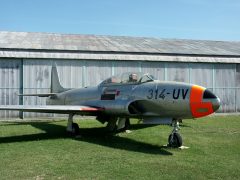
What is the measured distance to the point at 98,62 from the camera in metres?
22.4

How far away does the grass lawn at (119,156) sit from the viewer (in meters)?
7.32

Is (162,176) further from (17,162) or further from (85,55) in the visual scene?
(85,55)

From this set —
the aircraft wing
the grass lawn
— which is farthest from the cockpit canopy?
the grass lawn

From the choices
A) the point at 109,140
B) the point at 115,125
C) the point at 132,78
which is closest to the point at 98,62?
the point at 115,125

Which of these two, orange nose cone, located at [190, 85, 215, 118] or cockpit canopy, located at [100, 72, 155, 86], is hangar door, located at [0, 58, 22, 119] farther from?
orange nose cone, located at [190, 85, 215, 118]

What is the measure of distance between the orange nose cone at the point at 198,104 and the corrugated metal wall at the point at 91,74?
1261 centimetres

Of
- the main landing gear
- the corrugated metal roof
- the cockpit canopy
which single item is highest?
the corrugated metal roof

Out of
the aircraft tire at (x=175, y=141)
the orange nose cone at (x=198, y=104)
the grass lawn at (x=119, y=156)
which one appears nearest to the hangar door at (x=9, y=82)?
the grass lawn at (x=119, y=156)

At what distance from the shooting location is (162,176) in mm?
7105

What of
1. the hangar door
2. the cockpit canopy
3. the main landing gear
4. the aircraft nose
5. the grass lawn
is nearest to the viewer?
the grass lawn

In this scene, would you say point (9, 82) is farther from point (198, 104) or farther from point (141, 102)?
point (198, 104)

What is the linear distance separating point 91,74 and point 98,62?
0.91 metres

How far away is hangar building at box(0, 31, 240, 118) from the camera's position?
2102 centimetres

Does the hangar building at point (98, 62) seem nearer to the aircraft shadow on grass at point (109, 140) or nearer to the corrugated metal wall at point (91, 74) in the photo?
the corrugated metal wall at point (91, 74)
